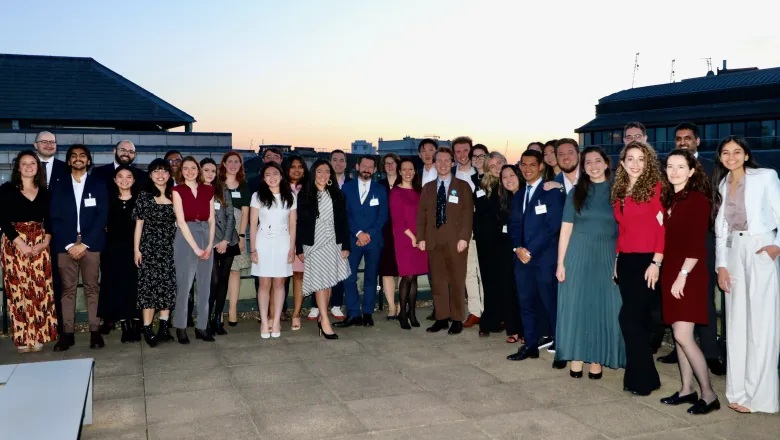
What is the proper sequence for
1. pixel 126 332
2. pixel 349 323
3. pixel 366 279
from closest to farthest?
pixel 126 332 → pixel 349 323 → pixel 366 279

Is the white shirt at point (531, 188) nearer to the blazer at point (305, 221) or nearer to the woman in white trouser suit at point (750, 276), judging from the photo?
the woman in white trouser suit at point (750, 276)

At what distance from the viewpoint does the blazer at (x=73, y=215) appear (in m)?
6.27

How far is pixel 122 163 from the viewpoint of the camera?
6555mm

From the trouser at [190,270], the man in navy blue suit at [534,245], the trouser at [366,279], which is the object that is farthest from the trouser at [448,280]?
the trouser at [190,270]

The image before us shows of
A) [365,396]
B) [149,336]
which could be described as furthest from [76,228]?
[365,396]

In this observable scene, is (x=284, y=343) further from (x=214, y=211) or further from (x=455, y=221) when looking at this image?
(x=455, y=221)

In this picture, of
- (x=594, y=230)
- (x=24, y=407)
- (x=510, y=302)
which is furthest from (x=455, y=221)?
(x=24, y=407)

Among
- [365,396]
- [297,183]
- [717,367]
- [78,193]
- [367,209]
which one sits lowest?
[365,396]

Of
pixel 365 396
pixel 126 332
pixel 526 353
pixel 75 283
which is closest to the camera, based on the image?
pixel 365 396

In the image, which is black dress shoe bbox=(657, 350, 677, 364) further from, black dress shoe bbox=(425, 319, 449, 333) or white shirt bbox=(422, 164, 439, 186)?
white shirt bbox=(422, 164, 439, 186)

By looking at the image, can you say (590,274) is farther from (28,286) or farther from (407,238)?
(28,286)

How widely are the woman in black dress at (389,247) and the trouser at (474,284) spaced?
825mm

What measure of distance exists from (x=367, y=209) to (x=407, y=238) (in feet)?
1.74

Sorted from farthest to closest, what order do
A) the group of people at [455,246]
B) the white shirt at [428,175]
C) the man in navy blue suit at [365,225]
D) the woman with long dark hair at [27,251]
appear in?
the white shirt at [428,175] → the man in navy blue suit at [365,225] → the woman with long dark hair at [27,251] → the group of people at [455,246]
